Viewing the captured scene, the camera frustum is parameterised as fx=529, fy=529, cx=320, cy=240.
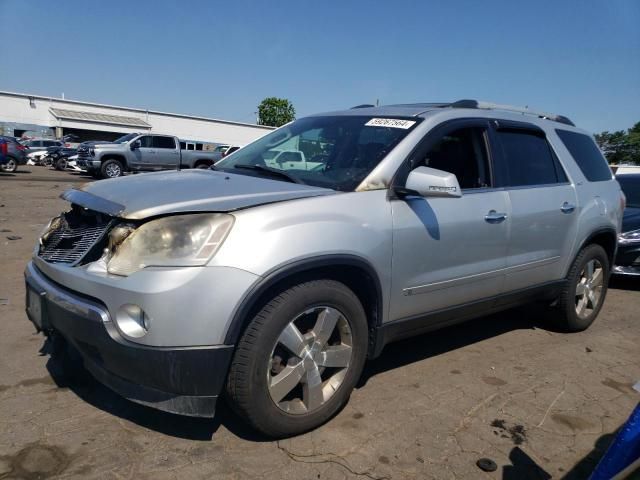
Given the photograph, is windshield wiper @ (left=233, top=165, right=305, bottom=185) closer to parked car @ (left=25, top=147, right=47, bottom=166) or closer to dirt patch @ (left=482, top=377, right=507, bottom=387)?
dirt patch @ (left=482, top=377, right=507, bottom=387)

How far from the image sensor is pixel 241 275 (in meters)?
2.35

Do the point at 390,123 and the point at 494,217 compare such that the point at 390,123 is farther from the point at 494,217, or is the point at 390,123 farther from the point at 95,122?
the point at 95,122

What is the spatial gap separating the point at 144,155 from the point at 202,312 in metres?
20.4

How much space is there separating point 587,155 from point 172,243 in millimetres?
3996

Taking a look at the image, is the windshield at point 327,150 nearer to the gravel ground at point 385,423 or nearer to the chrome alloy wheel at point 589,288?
the gravel ground at point 385,423

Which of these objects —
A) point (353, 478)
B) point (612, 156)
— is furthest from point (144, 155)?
point (612, 156)

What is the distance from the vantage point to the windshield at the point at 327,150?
10.2 ft

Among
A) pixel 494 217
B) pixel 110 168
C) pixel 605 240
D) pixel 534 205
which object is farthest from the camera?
pixel 110 168

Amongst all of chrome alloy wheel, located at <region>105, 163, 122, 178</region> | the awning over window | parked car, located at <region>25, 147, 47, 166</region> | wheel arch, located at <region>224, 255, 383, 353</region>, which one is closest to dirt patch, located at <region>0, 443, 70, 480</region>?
wheel arch, located at <region>224, 255, 383, 353</region>

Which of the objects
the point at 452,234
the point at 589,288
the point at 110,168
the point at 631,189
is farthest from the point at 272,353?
the point at 110,168

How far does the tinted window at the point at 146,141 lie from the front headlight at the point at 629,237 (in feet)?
61.2

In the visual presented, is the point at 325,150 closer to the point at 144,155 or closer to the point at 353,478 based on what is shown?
the point at 353,478

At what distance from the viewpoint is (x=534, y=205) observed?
390 cm

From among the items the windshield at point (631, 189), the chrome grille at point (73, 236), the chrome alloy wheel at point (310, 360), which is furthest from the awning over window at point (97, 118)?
the chrome alloy wheel at point (310, 360)
